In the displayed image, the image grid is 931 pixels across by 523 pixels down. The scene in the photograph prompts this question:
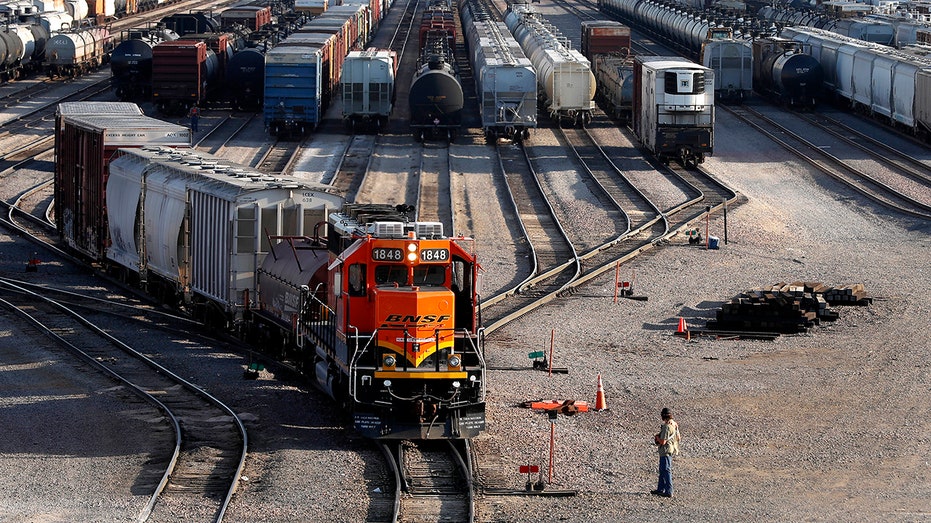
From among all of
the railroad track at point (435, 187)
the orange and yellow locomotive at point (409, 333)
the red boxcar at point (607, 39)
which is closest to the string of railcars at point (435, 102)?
the railroad track at point (435, 187)

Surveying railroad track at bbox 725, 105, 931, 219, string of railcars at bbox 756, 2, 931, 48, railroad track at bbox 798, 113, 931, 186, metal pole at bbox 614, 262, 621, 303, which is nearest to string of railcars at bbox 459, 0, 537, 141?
railroad track at bbox 725, 105, 931, 219

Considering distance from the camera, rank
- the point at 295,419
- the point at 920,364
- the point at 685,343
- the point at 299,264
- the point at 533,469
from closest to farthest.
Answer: the point at 533,469, the point at 295,419, the point at 299,264, the point at 920,364, the point at 685,343

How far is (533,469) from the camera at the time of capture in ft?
60.6

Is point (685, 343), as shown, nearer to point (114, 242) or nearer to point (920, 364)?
point (920, 364)

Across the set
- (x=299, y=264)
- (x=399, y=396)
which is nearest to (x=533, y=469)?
(x=399, y=396)

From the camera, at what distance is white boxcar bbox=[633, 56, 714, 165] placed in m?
48.3

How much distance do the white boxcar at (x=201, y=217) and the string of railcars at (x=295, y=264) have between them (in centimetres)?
3

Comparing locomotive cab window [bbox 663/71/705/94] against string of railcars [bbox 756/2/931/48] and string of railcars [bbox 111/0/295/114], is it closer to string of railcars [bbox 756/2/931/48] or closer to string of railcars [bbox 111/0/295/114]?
string of railcars [bbox 111/0/295/114]

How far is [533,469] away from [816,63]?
5012 cm

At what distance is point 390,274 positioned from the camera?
19.8 metres

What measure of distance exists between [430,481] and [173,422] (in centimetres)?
456

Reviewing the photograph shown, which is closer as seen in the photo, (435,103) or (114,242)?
(114,242)

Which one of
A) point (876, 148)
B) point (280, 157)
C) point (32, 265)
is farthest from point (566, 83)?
point (32, 265)

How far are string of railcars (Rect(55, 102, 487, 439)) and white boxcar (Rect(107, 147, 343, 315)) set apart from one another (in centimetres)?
3
